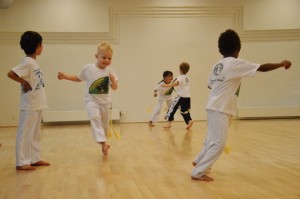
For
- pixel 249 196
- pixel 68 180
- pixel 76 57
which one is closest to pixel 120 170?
pixel 68 180

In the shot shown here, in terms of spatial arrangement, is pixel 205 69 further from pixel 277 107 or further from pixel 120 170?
pixel 120 170

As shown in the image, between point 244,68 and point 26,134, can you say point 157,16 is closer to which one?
point 26,134

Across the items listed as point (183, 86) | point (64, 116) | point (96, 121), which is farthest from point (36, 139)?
point (64, 116)

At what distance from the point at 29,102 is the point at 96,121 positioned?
974 mm

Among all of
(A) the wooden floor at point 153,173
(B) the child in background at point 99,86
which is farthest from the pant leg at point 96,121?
(A) the wooden floor at point 153,173

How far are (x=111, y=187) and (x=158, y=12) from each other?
333 inches

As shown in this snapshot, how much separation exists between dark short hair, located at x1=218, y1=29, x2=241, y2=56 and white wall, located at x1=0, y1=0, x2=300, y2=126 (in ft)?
25.0

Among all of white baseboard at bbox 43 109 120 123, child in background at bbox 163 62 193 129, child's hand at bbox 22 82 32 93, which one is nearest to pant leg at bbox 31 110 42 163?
child's hand at bbox 22 82 32 93

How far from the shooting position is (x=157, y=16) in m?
10.9

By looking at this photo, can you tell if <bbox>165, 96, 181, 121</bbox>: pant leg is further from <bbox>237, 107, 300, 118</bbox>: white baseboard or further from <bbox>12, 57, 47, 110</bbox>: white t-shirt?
<bbox>12, 57, 47, 110</bbox>: white t-shirt

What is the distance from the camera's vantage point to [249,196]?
2760mm

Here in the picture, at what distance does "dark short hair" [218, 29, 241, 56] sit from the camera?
3.31 m

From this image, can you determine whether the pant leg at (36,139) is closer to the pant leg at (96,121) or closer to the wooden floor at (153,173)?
the wooden floor at (153,173)

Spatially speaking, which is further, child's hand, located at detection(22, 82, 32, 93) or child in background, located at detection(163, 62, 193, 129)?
child in background, located at detection(163, 62, 193, 129)
